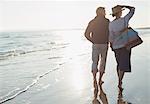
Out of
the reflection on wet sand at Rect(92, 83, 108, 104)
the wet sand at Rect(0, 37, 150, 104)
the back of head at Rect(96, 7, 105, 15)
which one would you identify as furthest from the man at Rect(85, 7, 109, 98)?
the wet sand at Rect(0, 37, 150, 104)

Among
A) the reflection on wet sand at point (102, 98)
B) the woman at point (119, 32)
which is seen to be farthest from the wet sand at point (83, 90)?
the woman at point (119, 32)

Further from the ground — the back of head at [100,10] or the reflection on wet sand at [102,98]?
the back of head at [100,10]

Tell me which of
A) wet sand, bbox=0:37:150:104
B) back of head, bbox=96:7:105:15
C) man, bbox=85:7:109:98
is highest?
back of head, bbox=96:7:105:15

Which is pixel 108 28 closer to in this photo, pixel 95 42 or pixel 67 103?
Result: pixel 95 42

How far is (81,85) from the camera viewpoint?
872 cm

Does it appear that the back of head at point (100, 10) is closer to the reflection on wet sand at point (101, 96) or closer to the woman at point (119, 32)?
the woman at point (119, 32)

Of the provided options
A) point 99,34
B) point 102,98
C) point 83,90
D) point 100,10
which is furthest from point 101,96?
point 100,10

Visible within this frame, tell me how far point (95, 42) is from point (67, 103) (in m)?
1.49

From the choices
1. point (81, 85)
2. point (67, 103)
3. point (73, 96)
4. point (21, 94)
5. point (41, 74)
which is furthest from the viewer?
point (41, 74)

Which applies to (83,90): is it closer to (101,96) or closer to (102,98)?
(101,96)

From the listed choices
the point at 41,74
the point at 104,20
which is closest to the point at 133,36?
the point at 104,20

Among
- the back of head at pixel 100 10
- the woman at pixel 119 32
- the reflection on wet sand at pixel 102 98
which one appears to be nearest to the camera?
the reflection on wet sand at pixel 102 98

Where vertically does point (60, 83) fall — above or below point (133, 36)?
below

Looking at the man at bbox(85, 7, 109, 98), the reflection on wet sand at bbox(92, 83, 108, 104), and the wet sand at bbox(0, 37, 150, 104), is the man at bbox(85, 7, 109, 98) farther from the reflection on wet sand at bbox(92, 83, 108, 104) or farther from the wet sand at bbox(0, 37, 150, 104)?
the wet sand at bbox(0, 37, 150, 104)
